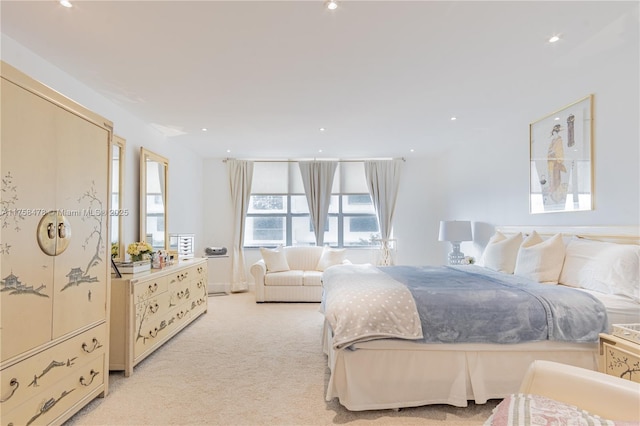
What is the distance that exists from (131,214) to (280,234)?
9.97 feet

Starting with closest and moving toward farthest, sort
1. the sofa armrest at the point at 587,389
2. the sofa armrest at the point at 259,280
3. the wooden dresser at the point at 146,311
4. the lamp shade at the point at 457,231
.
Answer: the sofa armrest at the point at 587,389, the wooden dresser at the point at 146,311, the lamp shade at the point at 457,231, the sofa armrest at the point at 259,280

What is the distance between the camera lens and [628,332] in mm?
1719

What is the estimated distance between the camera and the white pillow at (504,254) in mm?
3254

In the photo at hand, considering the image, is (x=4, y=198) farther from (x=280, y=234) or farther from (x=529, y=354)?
(x=280, y=234)

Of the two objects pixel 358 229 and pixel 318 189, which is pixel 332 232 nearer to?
pixel 358 229

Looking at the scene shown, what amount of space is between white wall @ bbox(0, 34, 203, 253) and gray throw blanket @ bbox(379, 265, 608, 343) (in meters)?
3.24

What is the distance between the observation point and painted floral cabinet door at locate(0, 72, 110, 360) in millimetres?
1580

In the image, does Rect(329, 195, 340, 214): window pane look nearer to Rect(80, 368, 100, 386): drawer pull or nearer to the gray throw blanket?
the gray throw blanket

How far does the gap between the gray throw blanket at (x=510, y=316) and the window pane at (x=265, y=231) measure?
172 inches

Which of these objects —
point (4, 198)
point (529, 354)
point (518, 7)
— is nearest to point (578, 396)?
point (529, 354)

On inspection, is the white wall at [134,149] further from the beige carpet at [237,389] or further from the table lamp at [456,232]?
the table lamp at [456,232]

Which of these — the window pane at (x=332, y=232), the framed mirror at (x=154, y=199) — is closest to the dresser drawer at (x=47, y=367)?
the framed mirror at (x=154, y=199)

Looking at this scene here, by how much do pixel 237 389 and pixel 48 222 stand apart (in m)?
1.68

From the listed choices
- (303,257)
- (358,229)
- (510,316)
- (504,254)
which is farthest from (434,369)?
(358,229)
